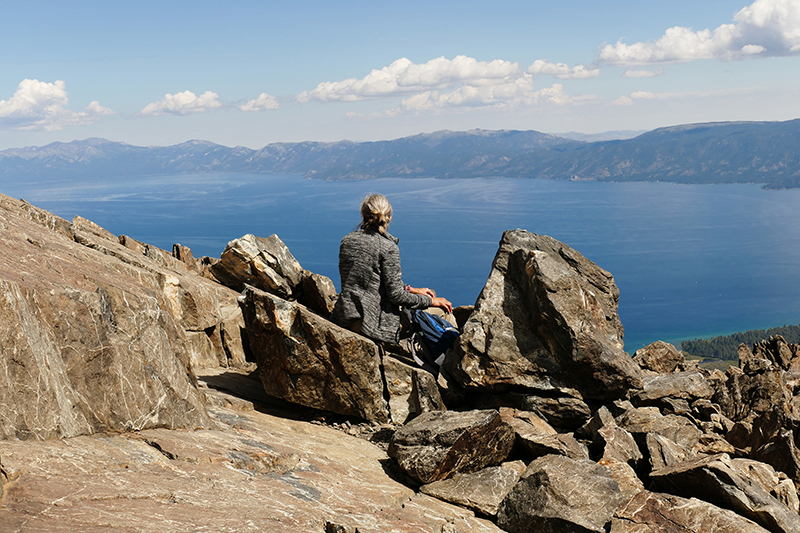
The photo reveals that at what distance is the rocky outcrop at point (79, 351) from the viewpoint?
19.2ft

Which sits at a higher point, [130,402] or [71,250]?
[71,250]

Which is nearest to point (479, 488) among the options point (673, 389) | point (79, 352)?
point (79, 352)

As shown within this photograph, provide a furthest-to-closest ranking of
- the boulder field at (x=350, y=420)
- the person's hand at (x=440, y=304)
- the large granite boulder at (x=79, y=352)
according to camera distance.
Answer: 1. the person's hand at (x=440, y=304)
2. the large granite boulder at (x=79, y=352)
3. the boulder field at (x=350, y=420)

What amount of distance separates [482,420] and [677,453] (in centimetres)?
344

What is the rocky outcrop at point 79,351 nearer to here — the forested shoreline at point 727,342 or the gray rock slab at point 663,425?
the gray rock slab at point 663,425

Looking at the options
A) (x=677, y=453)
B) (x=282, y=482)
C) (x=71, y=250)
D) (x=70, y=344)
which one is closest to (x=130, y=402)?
(x=70, y=344)

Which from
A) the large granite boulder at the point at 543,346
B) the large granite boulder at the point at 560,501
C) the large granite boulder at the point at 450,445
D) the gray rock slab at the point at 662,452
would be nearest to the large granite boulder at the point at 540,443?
the large granite boulder at the point at 450,445

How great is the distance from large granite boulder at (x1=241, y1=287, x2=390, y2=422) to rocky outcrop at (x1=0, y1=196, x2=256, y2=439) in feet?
5.12

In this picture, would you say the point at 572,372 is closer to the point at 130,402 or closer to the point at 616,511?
the point at 616,511

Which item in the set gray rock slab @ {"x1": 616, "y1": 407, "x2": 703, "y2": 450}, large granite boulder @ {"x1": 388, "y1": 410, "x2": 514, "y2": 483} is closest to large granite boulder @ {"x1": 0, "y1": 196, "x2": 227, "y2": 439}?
large granite boulder @ {"x1": 388, "y1": 410, "x2": 514, "y2": 483}

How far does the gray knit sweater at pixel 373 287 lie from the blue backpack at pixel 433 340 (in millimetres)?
792

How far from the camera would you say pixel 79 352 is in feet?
22.0

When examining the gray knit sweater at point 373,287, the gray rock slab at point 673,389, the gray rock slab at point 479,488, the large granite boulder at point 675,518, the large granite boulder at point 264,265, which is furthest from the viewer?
the large granite boulder at point 264,265

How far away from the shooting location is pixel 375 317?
10297mm
